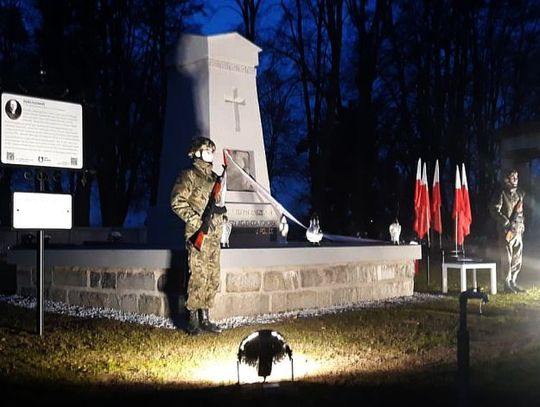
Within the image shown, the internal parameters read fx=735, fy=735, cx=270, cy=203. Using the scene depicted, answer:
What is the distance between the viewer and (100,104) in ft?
98.4

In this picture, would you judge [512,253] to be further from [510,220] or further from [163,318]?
[163,318]

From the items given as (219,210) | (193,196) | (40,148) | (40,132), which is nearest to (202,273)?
(219,210)

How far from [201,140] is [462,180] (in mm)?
8219

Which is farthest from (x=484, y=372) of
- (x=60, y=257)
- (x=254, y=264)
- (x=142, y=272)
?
(x=60, y=257)

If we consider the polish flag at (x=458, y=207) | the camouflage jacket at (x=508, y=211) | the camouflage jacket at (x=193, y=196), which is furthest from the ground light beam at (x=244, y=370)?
the polish flag at (x=458, y=207)

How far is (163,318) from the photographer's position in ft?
29.5

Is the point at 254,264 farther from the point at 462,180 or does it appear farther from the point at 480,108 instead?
the point at 480,108

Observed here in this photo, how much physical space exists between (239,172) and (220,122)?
89 cm

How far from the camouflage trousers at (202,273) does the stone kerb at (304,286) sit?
936 millimetres

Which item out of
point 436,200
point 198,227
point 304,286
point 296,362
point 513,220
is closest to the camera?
point 296,362

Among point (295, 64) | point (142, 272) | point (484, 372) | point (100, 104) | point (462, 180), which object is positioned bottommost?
point (484, 372)

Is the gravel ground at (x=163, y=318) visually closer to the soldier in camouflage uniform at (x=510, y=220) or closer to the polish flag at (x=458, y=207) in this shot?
the soldier in camouflage uniform at (x=510, y=220)

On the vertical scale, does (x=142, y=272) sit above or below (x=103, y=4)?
below

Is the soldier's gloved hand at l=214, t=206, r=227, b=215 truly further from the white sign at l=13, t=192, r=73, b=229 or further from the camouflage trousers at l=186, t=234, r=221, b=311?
the white sign at l=13, t=192, r=73, b=229
